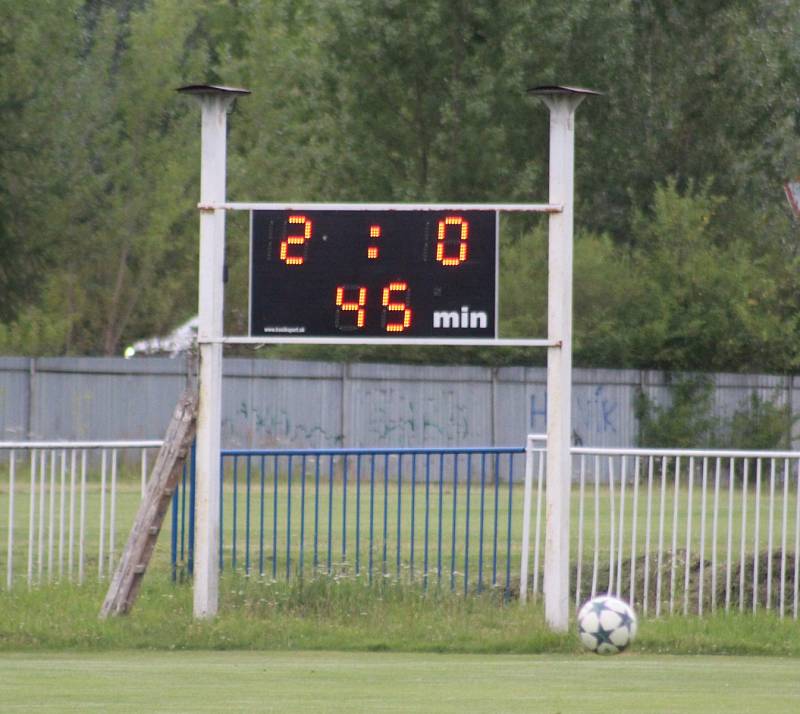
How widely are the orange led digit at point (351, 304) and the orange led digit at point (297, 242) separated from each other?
374 millimetres

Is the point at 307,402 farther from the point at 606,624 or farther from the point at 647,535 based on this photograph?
the point at 606,624

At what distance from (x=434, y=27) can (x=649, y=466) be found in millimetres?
24295

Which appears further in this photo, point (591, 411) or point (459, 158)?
point (459, 158)

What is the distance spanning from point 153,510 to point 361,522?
1068 centimetres

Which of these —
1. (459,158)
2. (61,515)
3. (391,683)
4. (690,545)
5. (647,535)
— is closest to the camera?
(391,683)

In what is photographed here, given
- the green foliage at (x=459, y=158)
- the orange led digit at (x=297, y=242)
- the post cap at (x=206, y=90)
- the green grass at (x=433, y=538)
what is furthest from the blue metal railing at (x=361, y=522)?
the green foliage at (x=459, y=158)

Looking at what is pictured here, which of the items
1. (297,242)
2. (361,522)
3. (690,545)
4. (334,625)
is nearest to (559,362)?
(297,242)

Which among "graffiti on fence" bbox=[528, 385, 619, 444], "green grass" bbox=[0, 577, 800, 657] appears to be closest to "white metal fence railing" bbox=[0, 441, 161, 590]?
"green grass" bbox=[0, 577, 800, 657]

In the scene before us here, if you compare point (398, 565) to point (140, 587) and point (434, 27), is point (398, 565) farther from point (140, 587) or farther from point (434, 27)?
point (434, 27)

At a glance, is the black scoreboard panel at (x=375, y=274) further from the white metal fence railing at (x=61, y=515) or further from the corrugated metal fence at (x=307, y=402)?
the corrugated metal fence at (x=307, y=402)

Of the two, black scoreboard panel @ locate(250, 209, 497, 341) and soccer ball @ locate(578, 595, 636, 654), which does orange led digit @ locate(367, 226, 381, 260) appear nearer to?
black scoreboard panel @ locate(250, 209, 497, 341)

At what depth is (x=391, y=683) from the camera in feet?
32.9

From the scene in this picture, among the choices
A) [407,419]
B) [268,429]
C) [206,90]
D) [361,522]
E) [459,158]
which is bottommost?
[361,522]

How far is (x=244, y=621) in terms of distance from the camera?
1280 centimetres
